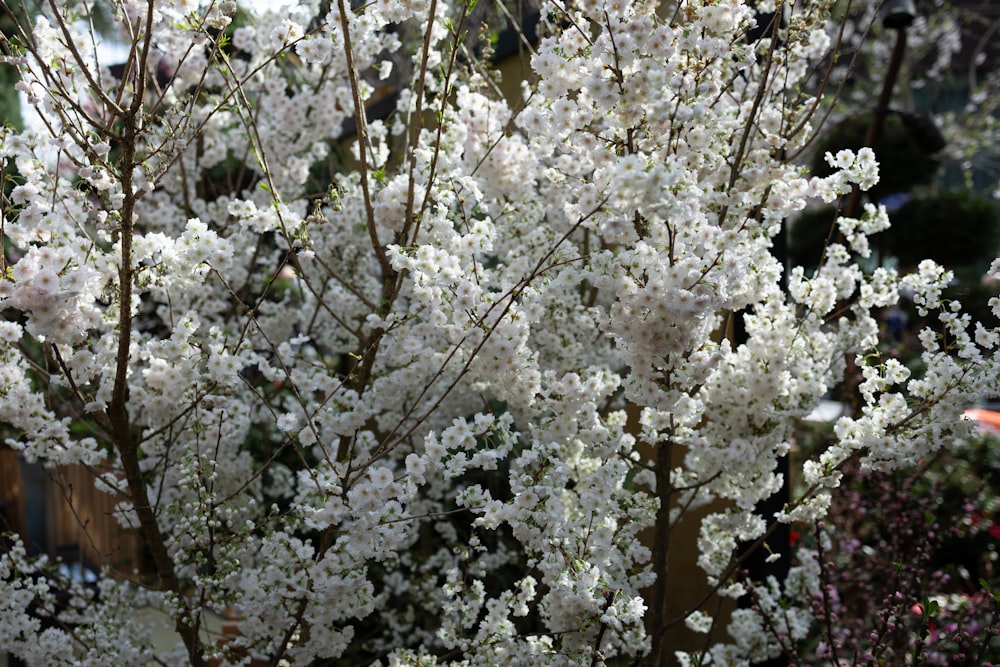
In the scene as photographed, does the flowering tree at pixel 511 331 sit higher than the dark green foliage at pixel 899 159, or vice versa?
the dark green foliage at pixel 899 159

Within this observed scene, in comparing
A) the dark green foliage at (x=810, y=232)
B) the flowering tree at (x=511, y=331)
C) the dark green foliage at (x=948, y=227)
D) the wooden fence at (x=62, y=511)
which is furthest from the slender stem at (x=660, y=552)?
the dark green foliage at (x=948, y=227)

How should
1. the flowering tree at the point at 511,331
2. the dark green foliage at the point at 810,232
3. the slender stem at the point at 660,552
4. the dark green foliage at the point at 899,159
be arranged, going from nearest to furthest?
the flowering tree at the point at 511,331, the slender stem at the point at 660,552, the dark green foliage at the point at 899,159, the dark green foliage at the point at 810,232

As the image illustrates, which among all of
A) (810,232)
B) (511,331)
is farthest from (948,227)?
(511,331)

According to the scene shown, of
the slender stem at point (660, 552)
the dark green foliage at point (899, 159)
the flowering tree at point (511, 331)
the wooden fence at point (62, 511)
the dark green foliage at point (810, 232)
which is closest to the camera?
the flowering tree at point (511, 331)

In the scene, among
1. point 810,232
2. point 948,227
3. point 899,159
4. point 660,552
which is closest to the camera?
point 660,552

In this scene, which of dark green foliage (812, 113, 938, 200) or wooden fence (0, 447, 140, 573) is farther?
dark green foliage (812, 113, 938, 200)

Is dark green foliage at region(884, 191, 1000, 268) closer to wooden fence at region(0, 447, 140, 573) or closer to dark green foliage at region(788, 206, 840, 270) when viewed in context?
dark green foliage at region(788, 206, 840, 270)

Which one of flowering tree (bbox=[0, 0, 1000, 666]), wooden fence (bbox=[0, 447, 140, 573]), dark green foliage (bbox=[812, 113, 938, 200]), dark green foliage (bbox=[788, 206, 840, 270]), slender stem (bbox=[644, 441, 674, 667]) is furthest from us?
dark green foliage (bbox=[788, 206, 840, 270])

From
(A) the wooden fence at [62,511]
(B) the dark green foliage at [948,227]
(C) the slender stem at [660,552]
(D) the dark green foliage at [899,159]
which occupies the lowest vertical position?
(C) the slender stem at [660,552]

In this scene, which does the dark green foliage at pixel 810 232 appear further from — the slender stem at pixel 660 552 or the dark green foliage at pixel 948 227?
the slender stem at pixel 660 552

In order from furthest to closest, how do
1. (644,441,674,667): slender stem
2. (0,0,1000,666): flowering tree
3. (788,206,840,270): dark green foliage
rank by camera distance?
(788,206,840,270): dark green foliage, (644,441,674,667): slender stem, (0,0,1000,666): flowering tree

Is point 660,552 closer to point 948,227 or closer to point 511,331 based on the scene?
point 511,331

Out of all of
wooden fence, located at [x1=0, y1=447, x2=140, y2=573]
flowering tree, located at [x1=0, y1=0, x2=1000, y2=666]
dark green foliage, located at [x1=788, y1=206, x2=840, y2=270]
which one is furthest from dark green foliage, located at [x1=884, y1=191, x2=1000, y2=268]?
wooden fence, located at [x1=0, y1=447, x2=140, y2=573]

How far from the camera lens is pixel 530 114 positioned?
2.46m
